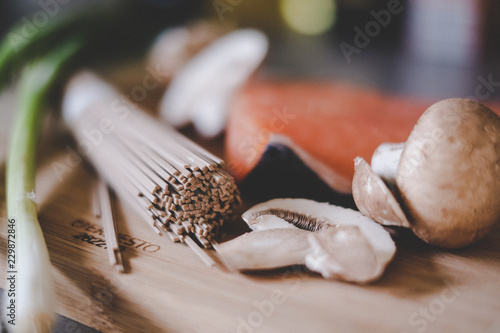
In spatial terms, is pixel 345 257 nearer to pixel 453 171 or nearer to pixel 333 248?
pixel 333 248

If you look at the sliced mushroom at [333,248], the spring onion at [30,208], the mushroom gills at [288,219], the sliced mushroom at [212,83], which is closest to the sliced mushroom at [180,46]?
the sliced mushroom at [212,83]

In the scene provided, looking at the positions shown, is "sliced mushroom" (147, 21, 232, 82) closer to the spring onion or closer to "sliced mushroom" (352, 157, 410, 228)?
the spring onion

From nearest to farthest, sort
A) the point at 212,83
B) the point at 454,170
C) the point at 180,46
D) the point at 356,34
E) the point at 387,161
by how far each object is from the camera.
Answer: the point at 454,170, the point at 387,161, the point at 212,83, the point at 180,46, the point at 356,34

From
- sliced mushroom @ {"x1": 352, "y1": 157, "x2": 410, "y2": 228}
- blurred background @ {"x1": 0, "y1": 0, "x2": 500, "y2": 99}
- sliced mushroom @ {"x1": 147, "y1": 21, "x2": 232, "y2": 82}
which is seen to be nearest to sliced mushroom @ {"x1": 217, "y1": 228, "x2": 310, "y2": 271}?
sliced mushroom @ {"x1": 352, "y1": 157, "x2": 410, "y2": 228}

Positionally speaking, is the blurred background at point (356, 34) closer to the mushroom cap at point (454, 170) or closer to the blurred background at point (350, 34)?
the blurred background at point (350, 34)

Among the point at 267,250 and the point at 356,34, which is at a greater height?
the point at 356,34

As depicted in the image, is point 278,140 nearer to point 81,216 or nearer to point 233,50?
point 81,216

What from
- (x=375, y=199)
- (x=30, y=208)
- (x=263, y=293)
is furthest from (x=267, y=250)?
(x=30, y=208)

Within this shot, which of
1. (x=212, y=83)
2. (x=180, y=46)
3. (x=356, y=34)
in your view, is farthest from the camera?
(x=356, y=34)
